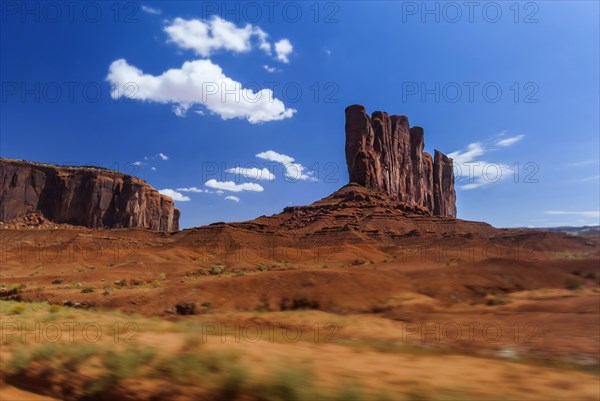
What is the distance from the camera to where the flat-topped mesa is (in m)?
88.1

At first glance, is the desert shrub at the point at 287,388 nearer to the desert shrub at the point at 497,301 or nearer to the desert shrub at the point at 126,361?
the desert shrub at the point at 126,361

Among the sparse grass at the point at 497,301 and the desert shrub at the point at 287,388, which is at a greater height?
the sparse grass at the point at 497,301

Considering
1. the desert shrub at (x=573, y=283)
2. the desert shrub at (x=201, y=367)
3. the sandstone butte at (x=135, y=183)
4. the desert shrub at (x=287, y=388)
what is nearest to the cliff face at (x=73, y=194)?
the sandstone butte at (x=135, y=183)

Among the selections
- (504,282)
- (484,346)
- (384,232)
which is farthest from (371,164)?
(484,346)

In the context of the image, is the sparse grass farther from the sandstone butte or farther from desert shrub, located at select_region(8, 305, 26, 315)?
the sandstone butte

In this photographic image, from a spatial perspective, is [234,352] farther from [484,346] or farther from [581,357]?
[581,357]

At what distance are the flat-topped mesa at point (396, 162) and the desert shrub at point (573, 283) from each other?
72772 mm

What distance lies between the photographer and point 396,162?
104m

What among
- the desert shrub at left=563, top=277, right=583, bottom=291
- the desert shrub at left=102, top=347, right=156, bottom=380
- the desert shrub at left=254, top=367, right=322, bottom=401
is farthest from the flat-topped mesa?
the desert shrub at left=254, top=367, right=322, bottom=401

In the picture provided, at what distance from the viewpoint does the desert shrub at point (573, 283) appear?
486 inches

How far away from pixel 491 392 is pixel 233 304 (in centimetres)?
1408

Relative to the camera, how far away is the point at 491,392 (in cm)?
550

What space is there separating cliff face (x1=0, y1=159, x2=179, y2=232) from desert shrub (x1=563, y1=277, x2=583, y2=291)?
115059mm

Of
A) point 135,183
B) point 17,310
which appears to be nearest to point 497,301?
point 17,310
